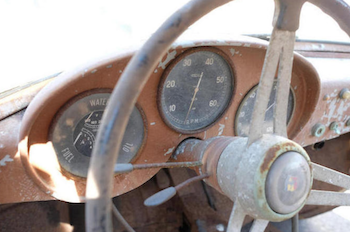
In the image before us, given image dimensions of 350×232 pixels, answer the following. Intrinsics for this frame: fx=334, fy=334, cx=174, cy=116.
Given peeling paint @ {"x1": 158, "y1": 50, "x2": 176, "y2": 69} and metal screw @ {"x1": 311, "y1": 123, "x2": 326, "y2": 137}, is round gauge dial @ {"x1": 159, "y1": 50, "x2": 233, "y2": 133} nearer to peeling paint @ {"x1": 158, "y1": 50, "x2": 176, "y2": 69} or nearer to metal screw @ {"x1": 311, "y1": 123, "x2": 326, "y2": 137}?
peeling paint @ {"x1": 158, "y1": 50, "x2": 176, "y2": 69}

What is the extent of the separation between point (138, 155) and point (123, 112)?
79 centimetres

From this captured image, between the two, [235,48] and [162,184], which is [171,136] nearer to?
[235,48]

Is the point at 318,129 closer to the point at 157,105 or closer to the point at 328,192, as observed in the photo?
the point at 328,192

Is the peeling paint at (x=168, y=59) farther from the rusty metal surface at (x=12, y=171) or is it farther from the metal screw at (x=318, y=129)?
the metal screw at (x=318, y=129)

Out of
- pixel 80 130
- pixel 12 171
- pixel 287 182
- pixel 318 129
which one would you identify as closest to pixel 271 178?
pixel 287 182

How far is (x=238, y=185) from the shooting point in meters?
0.88

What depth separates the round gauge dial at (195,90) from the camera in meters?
1.33

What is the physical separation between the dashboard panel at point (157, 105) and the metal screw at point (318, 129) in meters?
0.08

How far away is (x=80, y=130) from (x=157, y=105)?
31 centimetres

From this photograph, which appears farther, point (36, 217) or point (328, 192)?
point (36, 217)

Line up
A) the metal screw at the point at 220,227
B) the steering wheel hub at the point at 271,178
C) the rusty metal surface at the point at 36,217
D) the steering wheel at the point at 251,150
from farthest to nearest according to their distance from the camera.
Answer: the metal screw at the point at 220,227, the rusty metal surface at the point at 36,217, the steering wheel hub at the point at 271,178, the steering wheel at the point at 251,150

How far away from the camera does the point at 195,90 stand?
4.60 feet

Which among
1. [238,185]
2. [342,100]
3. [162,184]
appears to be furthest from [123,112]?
[342,100]

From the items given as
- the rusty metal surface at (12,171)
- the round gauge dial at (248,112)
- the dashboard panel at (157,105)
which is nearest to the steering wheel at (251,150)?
the dashboard panel at (157,105)
